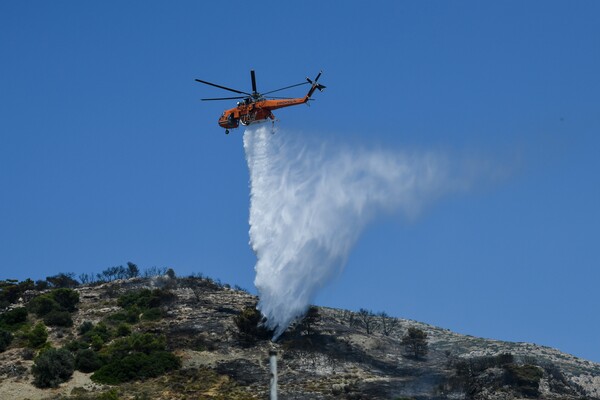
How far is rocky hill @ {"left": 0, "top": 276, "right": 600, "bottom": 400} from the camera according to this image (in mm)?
74062

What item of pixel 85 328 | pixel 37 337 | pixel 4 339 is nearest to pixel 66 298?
pixel 85 328

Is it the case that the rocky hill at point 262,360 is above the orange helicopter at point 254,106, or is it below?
below

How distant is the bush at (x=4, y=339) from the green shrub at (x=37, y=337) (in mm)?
1700

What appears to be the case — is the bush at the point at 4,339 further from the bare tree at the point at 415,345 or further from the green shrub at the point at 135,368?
the bare tree at the point at 415,345

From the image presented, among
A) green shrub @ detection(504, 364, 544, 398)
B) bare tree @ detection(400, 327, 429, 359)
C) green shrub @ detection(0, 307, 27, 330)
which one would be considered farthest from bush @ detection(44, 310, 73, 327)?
green shrub @ detection(504, 364, 544, 398)

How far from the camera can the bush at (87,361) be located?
78438 millimetres

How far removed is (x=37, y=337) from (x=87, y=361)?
8.86m

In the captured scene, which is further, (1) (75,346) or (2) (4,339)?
(2) (4,339)

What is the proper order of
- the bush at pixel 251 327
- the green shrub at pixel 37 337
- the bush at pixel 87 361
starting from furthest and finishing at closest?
the bush at pixel 251 327, the green shrub at pixel 37 337, the bush at pixel 87 361

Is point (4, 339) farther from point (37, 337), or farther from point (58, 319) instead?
point (58, 319)

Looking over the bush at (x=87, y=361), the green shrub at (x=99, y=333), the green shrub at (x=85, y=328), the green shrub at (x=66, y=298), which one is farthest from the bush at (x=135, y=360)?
the green shrub at (x=66, y=298)

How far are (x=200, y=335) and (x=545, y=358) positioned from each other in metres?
Answer: 36.7

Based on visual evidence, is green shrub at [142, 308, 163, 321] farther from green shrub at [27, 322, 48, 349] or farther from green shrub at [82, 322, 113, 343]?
green shrub at [27, 322, 48, 349]

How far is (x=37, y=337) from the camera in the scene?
85125 mm
